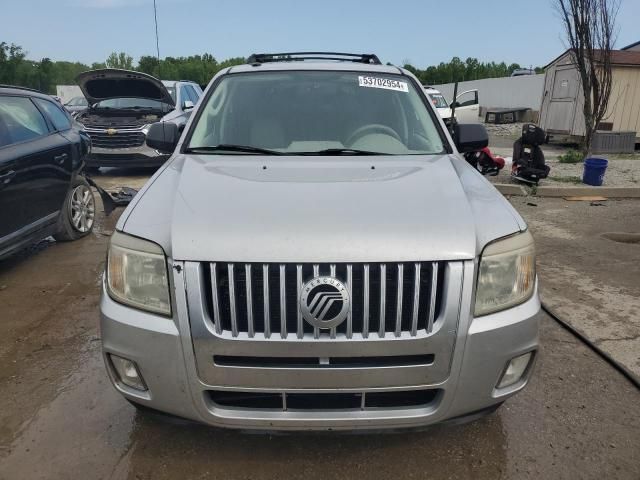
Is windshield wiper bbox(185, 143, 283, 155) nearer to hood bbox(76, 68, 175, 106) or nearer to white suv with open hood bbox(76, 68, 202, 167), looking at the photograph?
white suv with open hood bbox(76, 68, 202, 167)

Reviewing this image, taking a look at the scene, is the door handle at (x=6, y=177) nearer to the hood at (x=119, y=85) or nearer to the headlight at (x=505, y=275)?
the headlight at (x=505, y=275)

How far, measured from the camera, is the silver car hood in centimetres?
191

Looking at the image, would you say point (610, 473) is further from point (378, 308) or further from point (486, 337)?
point (378, 308)

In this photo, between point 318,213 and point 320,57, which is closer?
point 318,213

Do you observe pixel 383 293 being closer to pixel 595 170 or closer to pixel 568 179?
pixel 595 170

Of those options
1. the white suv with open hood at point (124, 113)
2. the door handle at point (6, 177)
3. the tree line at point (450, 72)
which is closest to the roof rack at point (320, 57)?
the door handle at point (6, 177)

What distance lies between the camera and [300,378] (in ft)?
6.39

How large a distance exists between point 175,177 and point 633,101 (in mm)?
15417

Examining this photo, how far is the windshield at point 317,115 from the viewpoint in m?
3.11

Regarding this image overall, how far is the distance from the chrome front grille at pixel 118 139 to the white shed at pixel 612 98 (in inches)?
446

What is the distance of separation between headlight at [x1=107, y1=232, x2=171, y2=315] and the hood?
791cm

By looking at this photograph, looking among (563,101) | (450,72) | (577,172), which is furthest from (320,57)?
(450,72)

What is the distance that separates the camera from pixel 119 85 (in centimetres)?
972

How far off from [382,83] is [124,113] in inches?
304
